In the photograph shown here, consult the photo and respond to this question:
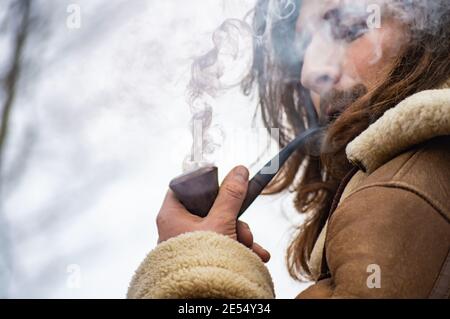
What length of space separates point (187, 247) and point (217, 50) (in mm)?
540

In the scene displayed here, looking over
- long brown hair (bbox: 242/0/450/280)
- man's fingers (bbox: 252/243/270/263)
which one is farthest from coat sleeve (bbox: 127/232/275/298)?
long brown hair (bbox: 242/0/450/280)

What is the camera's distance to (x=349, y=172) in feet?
3.54

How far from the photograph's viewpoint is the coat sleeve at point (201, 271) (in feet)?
2.95

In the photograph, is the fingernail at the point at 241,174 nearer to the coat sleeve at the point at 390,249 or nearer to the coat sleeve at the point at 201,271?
the coat sleeve at the point at 201,271

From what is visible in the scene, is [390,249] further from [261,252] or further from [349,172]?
[261,252]

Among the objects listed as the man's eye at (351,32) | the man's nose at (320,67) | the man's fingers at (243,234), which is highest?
the man's eye at (351,32)

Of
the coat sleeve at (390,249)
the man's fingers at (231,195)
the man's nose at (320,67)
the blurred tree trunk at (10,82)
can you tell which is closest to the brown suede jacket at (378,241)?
the coat sleeve at (390,249)

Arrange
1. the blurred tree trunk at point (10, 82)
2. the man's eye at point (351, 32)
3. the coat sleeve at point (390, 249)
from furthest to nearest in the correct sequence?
the blurred tree trunk at point (10, 82), the man's eye at point (351, 32), the coat sleeve at point (390, 249)

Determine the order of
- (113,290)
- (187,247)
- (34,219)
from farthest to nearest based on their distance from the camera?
(34,219), (113,290), (187,247)

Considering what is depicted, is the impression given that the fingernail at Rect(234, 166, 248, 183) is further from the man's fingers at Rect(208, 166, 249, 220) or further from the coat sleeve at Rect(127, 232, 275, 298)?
the coat sleeve at Rect(127, 232, 275, 298)

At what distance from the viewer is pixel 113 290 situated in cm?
123

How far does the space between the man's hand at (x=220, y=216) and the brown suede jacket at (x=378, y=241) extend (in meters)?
0.08

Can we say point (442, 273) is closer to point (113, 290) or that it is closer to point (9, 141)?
point (113, 290)
